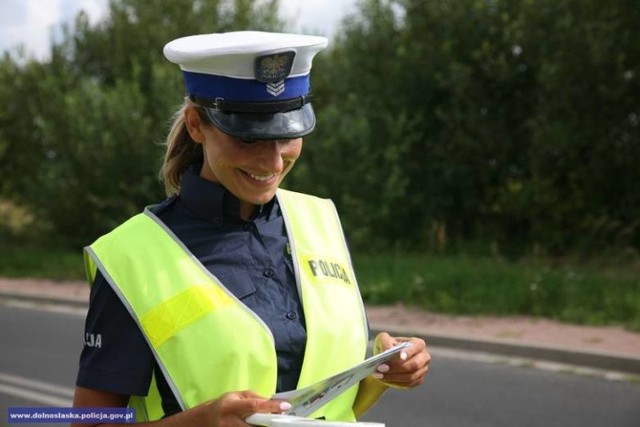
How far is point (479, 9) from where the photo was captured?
1551 centimetres

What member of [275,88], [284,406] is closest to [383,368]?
[284,406]

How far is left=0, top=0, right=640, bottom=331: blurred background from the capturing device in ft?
45.1

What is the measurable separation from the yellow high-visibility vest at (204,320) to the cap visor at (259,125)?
0.73 feet

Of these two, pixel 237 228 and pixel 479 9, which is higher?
pixel 237 228

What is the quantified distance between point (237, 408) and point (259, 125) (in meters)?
0.49

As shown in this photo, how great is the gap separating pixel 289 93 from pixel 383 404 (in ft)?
18.2

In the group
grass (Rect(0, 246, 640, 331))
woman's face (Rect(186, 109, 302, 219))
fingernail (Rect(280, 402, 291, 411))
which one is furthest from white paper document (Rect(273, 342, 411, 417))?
grass (Rect(0, 246, 640, 331))

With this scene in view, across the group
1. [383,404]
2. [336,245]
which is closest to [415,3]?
[383,404]

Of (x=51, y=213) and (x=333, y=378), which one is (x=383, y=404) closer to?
(x=333, y=378)

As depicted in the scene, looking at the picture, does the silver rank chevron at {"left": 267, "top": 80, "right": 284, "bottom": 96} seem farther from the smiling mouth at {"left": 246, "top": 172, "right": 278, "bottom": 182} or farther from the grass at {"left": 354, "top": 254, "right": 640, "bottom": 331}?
the grass at {"left": 354, "top": 254, "right": 640, "bottom": 331}

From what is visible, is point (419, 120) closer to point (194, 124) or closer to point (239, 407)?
point (194, 124)

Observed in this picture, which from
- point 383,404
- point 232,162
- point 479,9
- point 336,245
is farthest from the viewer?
point 479,9

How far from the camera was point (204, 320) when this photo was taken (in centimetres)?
170

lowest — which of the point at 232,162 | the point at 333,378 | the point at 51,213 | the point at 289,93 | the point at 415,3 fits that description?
the point at 51,213
